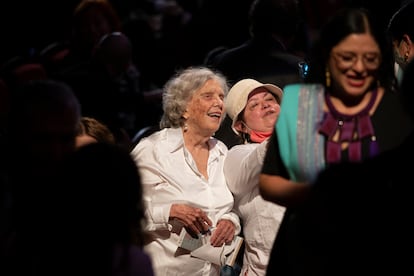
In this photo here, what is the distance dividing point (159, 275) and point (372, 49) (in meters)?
1.75

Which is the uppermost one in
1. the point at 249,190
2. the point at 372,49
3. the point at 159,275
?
the point at 372,49

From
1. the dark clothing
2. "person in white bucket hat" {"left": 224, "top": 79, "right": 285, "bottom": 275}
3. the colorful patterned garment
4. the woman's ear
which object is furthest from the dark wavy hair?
the woman's ear

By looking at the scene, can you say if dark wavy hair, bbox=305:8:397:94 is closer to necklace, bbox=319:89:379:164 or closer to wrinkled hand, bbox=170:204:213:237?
necklace, bbox=319:89:379:164

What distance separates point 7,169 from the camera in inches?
173

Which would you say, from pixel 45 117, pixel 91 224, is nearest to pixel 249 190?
pixel 45 117

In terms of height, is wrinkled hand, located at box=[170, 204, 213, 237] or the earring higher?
the earring

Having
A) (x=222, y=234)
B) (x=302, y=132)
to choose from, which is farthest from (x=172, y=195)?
(x=302, y=132)

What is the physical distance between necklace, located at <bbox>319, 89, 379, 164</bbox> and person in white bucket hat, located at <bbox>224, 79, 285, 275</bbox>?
94cm

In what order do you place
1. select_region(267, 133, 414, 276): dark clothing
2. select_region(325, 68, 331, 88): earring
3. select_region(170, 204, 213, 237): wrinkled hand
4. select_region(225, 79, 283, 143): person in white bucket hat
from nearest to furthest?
1. select_region(267, 133, 414, 276): dark clothing
2. select_region(325, 68, 331, 88): earring
3. select_region(170, 204, 213, 237): wrinkled hand
4. select_region(225, 79, 283, 143): person in white bucket hat

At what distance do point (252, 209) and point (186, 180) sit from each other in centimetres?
33

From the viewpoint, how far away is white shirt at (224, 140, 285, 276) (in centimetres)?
534

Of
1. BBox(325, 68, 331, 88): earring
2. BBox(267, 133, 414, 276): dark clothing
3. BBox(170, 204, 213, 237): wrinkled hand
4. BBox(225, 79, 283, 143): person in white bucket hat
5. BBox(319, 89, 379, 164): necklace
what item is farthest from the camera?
BBox(225, 79, 283, 143): person in white bucket hat

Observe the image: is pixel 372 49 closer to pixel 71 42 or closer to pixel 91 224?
pixel 91 224

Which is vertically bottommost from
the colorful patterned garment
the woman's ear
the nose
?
the woman's ear
